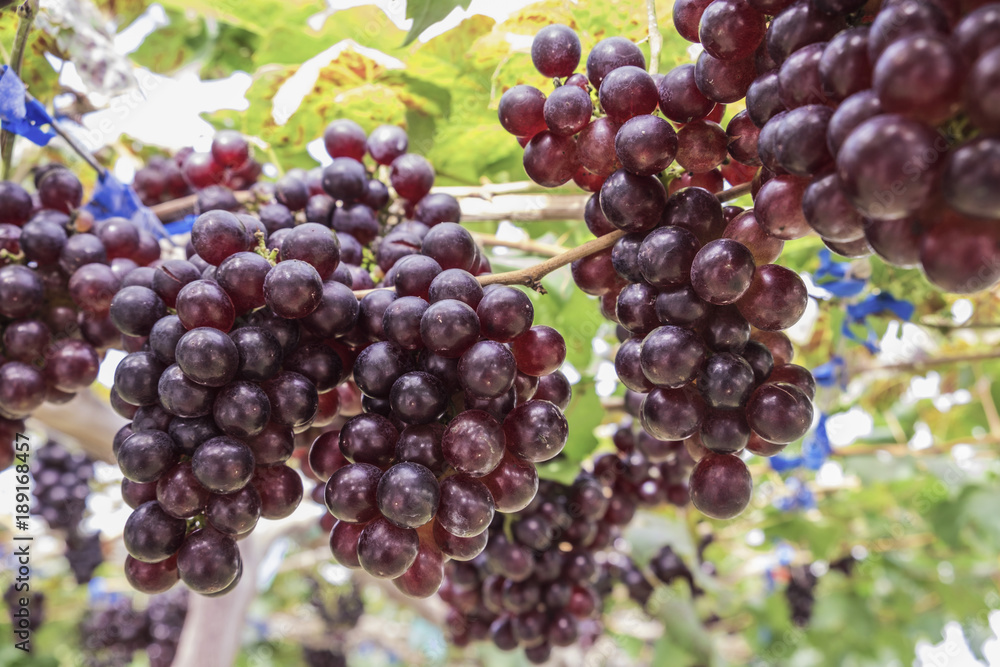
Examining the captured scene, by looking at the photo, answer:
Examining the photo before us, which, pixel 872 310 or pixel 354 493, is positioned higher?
pixel 354 493

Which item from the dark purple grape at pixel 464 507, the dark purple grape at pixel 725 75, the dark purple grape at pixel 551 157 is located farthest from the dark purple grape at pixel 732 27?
the dark purple grape at pixel 464 507

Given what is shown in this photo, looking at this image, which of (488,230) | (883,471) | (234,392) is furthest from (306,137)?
(883,471)

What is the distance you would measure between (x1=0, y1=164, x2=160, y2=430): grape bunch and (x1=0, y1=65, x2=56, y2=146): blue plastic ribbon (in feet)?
0.24

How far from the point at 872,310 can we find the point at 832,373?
18cm

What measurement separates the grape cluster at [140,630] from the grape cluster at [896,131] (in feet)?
7.41

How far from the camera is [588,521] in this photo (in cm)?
97

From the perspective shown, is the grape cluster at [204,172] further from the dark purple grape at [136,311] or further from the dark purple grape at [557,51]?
the dark purple grape at [557,51]

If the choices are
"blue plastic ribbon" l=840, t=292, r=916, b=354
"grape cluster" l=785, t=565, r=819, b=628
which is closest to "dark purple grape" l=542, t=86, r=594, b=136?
"blue plastic ribbon" l=840, t=292, r=916, b=354

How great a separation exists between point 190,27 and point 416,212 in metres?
0.81

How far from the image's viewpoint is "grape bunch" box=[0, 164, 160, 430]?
2.11ft

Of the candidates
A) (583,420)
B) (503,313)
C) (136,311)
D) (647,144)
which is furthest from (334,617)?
(647,144)

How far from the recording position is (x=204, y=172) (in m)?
0.83

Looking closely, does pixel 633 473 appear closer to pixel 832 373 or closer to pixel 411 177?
pixel 832 373

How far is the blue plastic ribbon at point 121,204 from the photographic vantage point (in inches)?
30.4
